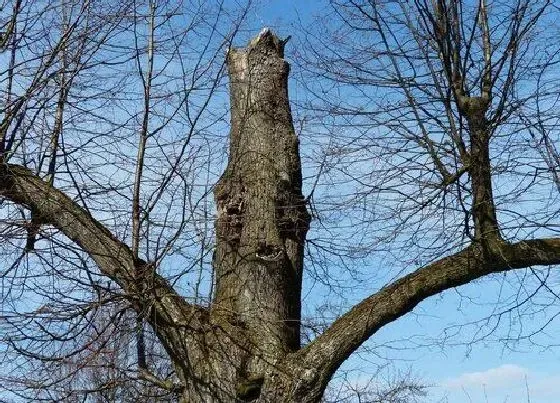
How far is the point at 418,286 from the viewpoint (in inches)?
222

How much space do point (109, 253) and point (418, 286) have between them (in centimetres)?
216

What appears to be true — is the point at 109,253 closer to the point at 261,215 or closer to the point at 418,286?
the point at 261,215

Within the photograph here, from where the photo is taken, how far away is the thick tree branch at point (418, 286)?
217 inches

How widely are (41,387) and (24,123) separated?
6.45ft

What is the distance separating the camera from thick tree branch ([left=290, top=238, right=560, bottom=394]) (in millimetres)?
5520

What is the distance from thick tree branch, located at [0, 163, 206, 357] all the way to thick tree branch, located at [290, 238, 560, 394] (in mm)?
852

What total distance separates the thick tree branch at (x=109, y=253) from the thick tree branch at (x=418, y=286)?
0.85 metres

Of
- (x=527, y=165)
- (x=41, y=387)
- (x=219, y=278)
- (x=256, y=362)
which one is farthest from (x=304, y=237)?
(x=41, y=387)

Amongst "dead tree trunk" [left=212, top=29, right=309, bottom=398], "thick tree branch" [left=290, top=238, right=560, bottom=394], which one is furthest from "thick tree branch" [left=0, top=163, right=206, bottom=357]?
"thick tree branch" [left=290, top=238, right=560, bottom=394]

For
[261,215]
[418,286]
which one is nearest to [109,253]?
[261,215]

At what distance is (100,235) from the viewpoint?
5.83 metres

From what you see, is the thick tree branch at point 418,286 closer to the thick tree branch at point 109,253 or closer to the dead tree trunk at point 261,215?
the dead tree trunk at point 261,215

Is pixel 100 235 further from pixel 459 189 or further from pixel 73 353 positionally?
pixel 459 189

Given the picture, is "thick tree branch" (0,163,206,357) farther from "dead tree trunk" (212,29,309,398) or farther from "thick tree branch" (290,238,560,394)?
"thick tree branch" (290,238,560,394)
